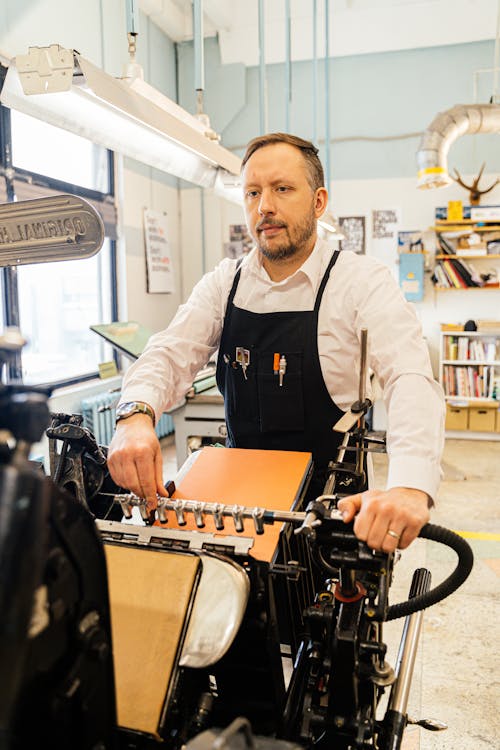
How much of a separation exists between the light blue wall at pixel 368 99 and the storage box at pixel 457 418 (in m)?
2.54

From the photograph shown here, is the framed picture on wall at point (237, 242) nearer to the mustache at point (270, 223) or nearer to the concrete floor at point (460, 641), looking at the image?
the concrete floor at point (460, 641)

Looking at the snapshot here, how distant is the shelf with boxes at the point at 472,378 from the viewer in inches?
237

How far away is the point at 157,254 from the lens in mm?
6293

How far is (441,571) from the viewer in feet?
10.3

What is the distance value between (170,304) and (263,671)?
6.04m

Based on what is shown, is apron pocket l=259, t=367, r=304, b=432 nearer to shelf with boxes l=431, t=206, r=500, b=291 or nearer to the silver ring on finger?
the silver ring on finger

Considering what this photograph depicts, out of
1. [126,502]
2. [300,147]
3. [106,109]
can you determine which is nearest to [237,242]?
[300,147]

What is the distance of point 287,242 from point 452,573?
1031mm

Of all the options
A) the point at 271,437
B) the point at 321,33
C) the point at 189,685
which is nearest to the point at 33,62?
the point at 271,437

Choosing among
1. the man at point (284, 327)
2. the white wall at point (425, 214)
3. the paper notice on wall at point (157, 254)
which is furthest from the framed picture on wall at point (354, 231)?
the man at point (284, 327)

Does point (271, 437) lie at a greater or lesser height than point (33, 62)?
lesser

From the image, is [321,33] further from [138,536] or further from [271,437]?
[138,536]

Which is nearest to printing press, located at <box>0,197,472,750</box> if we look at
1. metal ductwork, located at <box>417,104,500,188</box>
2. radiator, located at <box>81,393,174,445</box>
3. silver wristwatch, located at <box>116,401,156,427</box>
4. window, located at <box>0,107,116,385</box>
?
silver wristwatch, located at <box>116,401,156,427</box>

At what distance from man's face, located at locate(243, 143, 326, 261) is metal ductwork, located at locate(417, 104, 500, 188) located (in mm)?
3954
